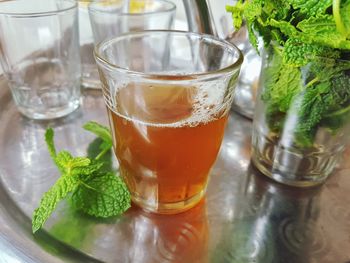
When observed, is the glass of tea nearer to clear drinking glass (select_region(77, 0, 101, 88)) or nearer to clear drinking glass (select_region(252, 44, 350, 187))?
clear drinking glass (select_region(252, 44, 350, 187))

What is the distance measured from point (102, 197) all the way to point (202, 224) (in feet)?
0.29

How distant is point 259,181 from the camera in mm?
420

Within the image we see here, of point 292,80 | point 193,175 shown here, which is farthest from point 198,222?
point 292,80

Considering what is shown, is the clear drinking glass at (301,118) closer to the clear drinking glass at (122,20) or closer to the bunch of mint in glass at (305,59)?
the bunch of mint in glass at (305,59)

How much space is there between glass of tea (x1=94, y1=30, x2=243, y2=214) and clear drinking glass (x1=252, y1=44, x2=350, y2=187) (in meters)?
0.05

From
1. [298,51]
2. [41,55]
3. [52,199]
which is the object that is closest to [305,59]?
[298,51]

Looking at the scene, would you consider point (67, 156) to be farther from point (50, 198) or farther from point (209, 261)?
point (209, 261)

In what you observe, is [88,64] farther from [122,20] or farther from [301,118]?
[301,118]

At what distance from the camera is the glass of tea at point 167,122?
32 cm

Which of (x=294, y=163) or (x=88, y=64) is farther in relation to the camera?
(x=88, y=64)

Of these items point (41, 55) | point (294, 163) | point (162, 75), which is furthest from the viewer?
point (41, 55)

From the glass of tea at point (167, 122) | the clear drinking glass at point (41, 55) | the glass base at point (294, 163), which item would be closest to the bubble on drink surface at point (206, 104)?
the glass of tea at point (167, 122)

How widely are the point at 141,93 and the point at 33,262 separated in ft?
0.48

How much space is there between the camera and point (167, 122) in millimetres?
332
